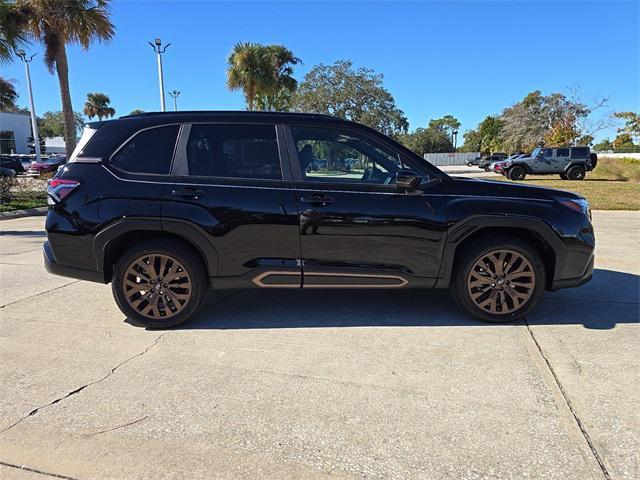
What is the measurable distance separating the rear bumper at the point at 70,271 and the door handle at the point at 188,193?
104cm

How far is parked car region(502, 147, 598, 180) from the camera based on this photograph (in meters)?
25.1

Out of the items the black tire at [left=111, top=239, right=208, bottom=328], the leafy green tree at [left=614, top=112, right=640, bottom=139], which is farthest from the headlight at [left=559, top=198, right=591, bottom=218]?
the leafy green tree at [left=614, top=112, right=640, bottom=139]

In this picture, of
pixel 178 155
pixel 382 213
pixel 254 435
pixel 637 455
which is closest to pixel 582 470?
pixel 637 455

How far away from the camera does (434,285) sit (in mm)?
4082

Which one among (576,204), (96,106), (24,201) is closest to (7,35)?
(24,201)

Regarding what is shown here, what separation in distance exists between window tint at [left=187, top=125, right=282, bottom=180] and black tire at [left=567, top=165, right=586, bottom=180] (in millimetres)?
25934

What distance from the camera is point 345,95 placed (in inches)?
1423

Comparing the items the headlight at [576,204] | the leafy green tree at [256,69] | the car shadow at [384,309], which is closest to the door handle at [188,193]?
the car shadow at [384,309]

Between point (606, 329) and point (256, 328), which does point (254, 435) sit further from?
point (606, 329)

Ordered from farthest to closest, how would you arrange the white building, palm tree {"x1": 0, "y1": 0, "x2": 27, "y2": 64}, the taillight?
the white building
palm tree {"x1": 0, "y1": 0, "x2": 27, "y2": 64}
the taillight

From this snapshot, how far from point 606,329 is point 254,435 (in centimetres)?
329

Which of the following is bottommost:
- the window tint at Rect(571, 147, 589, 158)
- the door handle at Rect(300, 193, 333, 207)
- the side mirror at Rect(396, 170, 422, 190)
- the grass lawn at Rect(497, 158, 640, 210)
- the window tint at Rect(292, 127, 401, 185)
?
the grass lawn at Rect(497, 158, 640, 210)

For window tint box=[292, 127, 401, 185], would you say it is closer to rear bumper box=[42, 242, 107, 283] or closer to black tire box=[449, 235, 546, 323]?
black tire box=[449, 235, 546, 323]

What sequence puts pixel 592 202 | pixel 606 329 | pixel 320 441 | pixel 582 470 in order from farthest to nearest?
pixel 592 202 → pixel 606 329 → pixel 320 441 → pixel 582 470
